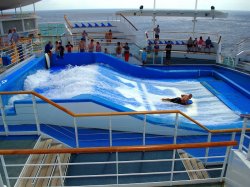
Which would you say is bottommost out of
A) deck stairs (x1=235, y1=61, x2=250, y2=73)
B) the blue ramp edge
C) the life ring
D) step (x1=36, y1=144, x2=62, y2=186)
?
the blue ramp edge

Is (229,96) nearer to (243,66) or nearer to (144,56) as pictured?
(243,66)

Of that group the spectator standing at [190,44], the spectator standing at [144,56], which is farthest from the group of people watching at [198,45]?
the spectator standing at [144,56]

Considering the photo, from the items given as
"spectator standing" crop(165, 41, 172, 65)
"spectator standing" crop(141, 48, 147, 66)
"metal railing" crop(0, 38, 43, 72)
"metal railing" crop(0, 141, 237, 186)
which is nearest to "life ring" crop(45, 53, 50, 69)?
"metal railing" crop(0, 38, 43, 72)

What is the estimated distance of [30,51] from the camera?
1438 cm

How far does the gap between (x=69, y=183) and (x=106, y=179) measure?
2.58ft

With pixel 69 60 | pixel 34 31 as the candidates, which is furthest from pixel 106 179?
pixel 34 31

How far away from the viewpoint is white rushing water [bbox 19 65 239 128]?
10047 millimetres

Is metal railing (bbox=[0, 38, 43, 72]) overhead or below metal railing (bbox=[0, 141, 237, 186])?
overhead

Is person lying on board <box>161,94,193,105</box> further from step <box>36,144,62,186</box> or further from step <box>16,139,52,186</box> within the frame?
step <box>16,139,52,186</box>

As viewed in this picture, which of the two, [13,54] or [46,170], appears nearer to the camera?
[46,170]

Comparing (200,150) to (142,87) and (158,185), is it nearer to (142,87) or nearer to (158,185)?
(158,185)

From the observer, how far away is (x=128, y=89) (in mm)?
12195

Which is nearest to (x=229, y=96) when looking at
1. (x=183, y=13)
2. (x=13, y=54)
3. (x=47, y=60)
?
(x=47, y=60)

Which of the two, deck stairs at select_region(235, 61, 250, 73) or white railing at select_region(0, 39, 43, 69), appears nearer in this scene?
white railing at select_region(0, 39, 43, 69)
